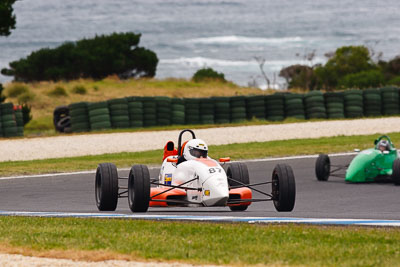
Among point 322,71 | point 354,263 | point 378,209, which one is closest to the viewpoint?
point 354,263

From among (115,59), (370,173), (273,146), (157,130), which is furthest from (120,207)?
(115,59)

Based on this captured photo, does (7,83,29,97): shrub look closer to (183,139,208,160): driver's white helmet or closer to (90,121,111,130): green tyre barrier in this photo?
(90,121,111,130): green tyre barrier

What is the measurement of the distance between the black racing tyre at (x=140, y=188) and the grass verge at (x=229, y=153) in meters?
10.4

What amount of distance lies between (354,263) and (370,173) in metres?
10.2

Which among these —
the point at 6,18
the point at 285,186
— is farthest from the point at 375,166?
the point at 6,18

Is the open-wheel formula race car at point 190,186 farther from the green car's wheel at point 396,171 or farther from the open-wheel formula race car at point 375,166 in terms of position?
the open-wheel formula race car at point 375,166

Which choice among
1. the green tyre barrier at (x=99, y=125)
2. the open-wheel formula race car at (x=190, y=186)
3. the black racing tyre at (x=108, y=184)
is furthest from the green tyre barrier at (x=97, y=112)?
the black racing tyre at (x=108, y=184)

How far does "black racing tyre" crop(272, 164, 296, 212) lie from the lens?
37.0ft

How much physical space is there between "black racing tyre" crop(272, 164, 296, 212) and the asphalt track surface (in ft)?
0.48

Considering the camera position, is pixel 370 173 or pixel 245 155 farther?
pixel 245 155

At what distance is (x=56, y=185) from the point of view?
18062 millimetres

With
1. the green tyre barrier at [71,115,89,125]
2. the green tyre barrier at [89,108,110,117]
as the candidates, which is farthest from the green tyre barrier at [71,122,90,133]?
the green tyre barrier at [89,108,110,117]

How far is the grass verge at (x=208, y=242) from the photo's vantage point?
7.54 m

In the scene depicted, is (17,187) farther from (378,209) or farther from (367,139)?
(367,139)
